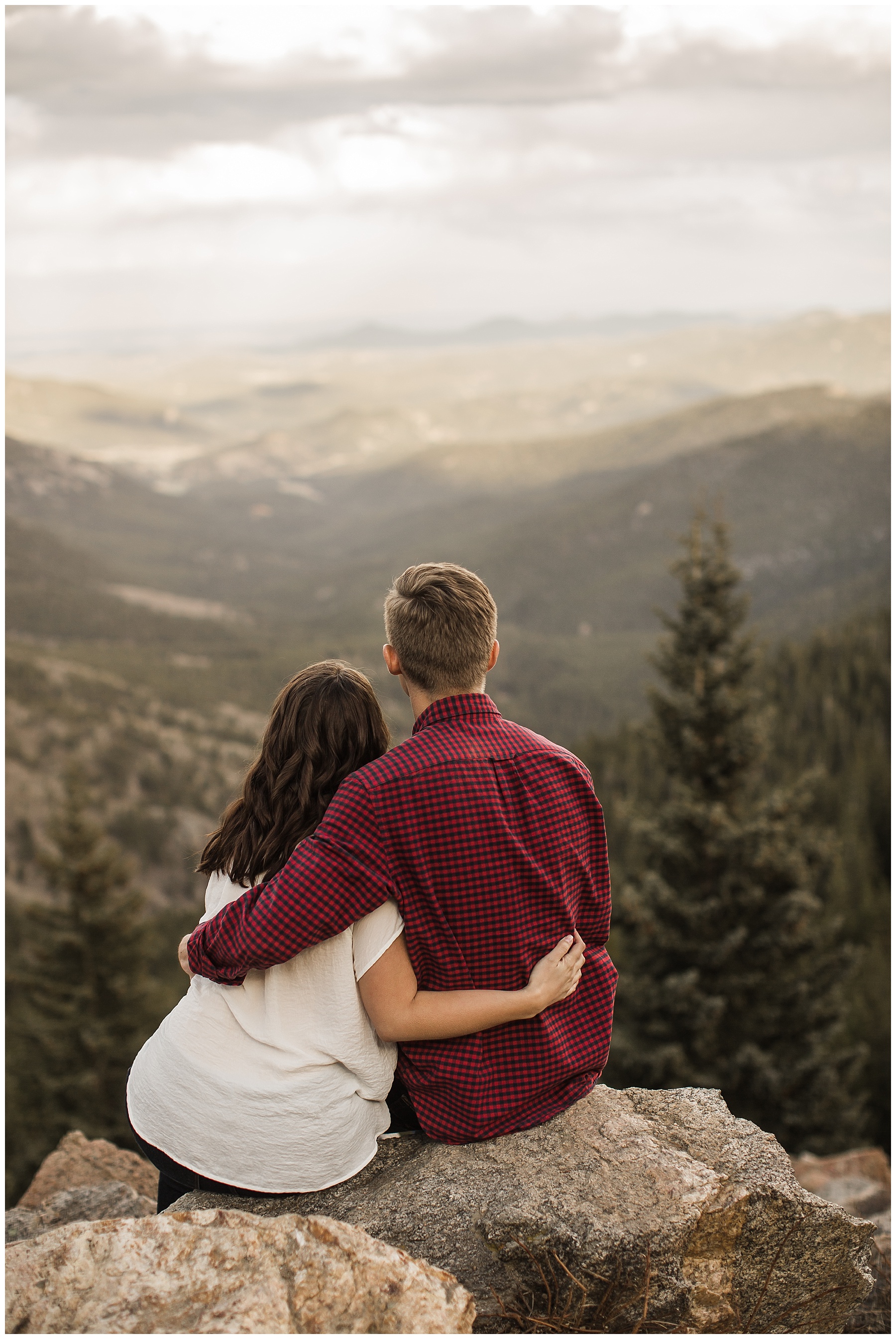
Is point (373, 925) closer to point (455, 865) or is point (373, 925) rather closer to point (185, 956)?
point (455, 865)

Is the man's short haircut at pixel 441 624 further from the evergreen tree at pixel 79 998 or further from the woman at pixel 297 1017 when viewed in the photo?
the evergreen tree at pixel 79 998

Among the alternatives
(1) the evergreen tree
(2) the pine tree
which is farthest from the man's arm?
(1) the evergreen tree

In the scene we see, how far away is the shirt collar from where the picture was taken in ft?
12.2

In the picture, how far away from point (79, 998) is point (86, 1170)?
2466 cm

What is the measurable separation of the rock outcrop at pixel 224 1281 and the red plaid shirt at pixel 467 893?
0.72m

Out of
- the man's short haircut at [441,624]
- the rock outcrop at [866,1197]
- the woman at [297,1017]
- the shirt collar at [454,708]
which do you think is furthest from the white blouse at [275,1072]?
the rock outcrop at [866,1197]

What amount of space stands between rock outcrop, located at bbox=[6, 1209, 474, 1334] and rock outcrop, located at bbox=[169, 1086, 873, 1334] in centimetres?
46

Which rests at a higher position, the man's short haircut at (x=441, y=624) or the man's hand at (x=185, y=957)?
the man's short haircut at (x=441, y=624)

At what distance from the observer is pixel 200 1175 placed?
3.91m

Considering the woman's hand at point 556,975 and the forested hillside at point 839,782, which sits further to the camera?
the forested hillside at point 839,782

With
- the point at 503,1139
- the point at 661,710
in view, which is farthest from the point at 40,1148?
the point at 503,1139

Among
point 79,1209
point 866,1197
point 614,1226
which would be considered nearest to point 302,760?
point 614,1226

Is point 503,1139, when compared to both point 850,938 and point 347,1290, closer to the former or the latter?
point 347,1290

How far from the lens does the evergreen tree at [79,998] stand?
28391mm
